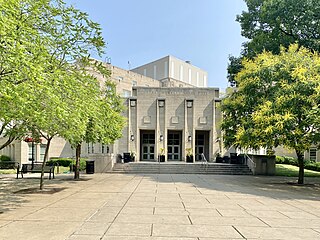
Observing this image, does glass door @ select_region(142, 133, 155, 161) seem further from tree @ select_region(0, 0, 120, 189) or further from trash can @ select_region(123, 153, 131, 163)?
tree @ select_region(0, 0, 120, 189)

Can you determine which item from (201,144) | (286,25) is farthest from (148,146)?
(286,25)

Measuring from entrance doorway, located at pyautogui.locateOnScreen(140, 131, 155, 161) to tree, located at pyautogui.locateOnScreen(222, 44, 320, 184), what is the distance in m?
17.2

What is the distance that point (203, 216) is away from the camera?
7.92 meters

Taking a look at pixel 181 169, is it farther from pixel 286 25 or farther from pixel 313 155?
pixel 313 155

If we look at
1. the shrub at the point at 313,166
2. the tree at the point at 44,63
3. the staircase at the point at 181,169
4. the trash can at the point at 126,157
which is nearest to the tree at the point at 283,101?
the staircase at the point at 181,169

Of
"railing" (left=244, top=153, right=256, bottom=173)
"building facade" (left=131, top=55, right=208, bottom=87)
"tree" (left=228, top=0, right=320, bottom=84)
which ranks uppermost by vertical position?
"building facade" (left=131, top=55, right=208, bottom=87)

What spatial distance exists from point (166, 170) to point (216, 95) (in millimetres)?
12310

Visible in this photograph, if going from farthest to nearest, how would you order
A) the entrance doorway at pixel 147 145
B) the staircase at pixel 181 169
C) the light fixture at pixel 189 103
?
the entrance doorway at pixel 147 145 < the light fixture at pixel 189 103 < the staircase at pixel 181 169

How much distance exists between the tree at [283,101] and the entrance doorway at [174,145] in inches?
650

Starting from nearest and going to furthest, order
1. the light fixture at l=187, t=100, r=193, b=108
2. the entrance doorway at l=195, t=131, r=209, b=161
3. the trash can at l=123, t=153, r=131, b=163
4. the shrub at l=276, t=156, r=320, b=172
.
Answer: the shrub at l=276, t=156, r=320, b=172 < the trash can at l=123, t=153, r=131, b=163 < the light fixture at l=187, t=100, r=193, b=108 < the entrance doorway at l=195, t=131, r=209, b=161

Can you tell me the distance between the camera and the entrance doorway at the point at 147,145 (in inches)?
1313

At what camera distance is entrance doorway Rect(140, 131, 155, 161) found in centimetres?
3334

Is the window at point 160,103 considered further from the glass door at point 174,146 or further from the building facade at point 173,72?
the building facade at point 173,72

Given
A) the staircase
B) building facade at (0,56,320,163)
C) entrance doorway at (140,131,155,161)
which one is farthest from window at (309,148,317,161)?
entrance doorway at (140,131,155,161)
